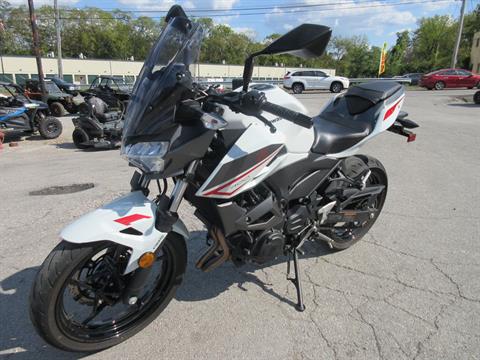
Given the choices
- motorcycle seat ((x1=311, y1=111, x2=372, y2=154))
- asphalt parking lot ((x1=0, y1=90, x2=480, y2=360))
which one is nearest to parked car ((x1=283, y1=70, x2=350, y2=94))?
asphalt parking lot ((x1=0, y1=90, x2=480, y2=360))

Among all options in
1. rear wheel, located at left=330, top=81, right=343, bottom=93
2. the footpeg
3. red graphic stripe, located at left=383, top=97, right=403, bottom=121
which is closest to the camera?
the footpeg

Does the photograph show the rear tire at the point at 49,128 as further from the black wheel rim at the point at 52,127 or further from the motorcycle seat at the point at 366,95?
the motorcycle seat at the point at 366,95

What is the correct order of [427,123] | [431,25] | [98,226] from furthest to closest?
[431,25]
[427,123]
[98,226]

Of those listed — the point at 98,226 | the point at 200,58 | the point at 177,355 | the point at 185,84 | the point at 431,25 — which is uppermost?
the point at 431,25

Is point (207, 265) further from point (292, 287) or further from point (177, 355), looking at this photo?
point (292, 287)

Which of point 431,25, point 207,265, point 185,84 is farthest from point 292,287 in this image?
point 431,25

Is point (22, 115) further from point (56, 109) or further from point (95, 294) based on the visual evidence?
point (95, 294)

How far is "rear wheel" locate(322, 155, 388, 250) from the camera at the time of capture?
3240 mm

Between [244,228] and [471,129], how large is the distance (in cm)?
986

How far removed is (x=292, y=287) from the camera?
2.94 meters

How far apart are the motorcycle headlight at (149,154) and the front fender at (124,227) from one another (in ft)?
0.81

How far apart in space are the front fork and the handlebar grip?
58cm

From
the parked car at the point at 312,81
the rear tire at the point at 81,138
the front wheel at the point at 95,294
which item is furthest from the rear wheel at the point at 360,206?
the parked car at the point at 312,81

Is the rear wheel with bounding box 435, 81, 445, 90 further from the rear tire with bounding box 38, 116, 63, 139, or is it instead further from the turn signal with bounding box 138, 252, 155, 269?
the turn signal with bounding box 138, 252, 155, 269
